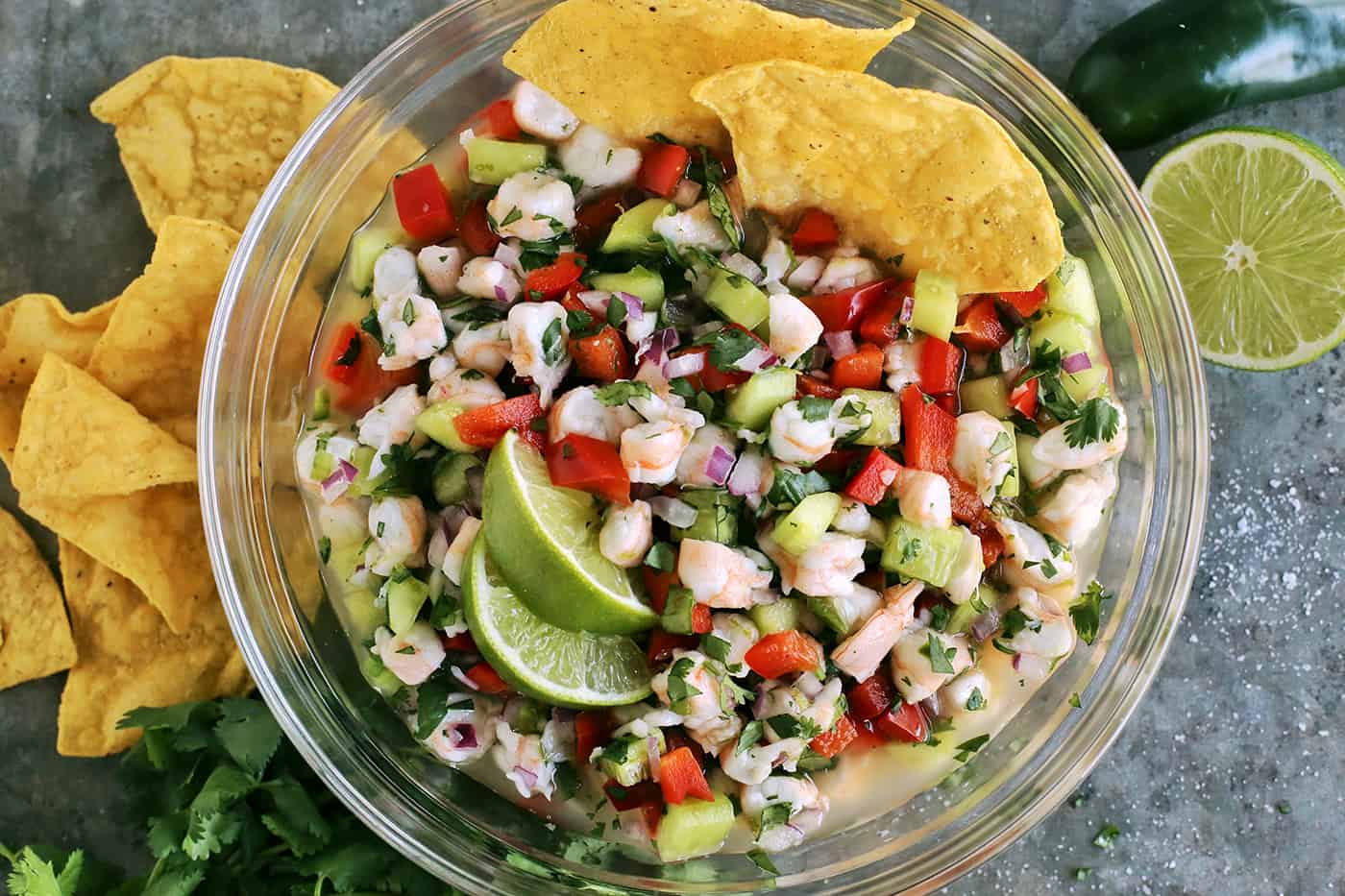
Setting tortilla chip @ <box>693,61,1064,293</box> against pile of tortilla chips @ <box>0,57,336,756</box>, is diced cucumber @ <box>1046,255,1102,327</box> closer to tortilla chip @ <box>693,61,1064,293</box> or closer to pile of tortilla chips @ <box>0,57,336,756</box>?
tortilla chip @ <box>693,61,1064,293</box>

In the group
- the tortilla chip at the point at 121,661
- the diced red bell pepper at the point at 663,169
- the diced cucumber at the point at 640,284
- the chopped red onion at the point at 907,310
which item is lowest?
the tortilla chip at the point at 121,661

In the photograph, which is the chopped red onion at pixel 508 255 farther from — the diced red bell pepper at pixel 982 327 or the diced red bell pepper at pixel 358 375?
the diced red bell pepper at pixel 982 327

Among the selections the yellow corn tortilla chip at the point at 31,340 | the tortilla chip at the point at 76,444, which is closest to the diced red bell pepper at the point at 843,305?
the tortilla chip at the point at 76,444

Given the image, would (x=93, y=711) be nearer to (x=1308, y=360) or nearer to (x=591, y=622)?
(x=591, y=622)

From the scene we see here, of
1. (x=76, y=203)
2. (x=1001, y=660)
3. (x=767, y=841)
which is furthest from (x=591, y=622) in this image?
(x=76, y=203)

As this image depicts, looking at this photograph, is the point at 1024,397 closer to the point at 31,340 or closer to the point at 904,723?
the point at 904,723

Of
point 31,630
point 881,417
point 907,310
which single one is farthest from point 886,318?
point 31,630

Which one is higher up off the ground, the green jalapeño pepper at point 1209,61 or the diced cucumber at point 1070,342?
the green jalapeño pepper at point 1209,61
